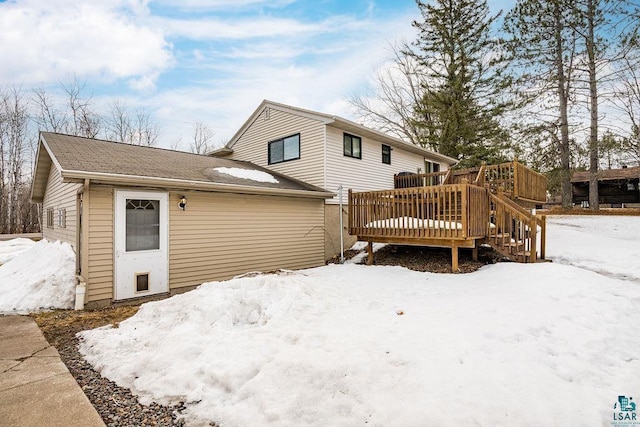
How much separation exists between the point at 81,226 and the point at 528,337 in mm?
7804

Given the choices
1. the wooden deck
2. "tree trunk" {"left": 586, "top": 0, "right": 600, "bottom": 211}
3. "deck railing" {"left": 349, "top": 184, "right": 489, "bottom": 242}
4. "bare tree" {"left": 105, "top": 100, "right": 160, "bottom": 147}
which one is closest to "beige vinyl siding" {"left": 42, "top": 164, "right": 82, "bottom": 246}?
"deck railing" {"left": 349, "top": 184, "right": 489, "bottom": 242}

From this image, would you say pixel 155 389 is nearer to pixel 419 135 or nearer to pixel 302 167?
pixel 302 167

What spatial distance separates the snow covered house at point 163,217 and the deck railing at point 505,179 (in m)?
4.51

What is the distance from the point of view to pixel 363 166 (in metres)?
11.6

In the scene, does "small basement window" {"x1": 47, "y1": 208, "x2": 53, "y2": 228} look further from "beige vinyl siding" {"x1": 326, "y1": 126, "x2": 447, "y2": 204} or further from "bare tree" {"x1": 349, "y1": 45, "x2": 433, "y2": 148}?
"bare tree" {"x1": 349, "y1": 45, "x2": 433, "y2": 148}

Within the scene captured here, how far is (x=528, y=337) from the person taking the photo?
3.58 metres

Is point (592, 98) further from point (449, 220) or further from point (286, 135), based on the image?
point (286, 135)

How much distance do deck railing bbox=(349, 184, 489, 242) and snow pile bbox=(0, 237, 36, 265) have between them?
12.0 metres

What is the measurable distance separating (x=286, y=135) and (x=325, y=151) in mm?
2013

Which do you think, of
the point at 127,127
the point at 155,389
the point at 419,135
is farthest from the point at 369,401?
the point at 127,127

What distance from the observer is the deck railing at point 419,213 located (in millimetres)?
7035

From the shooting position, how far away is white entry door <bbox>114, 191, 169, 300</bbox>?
625 cm

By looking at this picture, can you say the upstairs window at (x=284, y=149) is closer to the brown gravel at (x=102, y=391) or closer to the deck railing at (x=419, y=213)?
the deck railing at (x=419, y=213)

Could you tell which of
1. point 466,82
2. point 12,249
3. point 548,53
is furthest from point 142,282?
point 548,53
